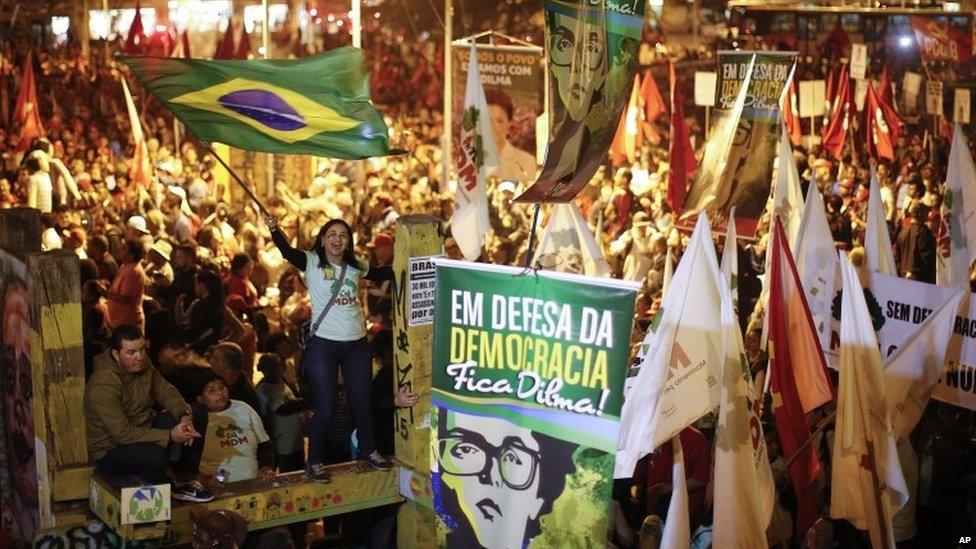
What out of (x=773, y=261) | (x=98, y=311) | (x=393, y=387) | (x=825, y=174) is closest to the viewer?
(x=393, y=387)

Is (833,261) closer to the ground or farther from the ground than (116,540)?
farther from the ground

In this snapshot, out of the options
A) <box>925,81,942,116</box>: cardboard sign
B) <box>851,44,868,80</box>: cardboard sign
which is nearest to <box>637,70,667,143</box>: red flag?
<box>851,44,868,80</box>: cardboard sign

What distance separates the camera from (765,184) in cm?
1376

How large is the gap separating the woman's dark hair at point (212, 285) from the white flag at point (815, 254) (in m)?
4.57

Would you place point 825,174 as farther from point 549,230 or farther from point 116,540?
point 116,540

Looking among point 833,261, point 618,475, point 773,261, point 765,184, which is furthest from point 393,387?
point 765,184

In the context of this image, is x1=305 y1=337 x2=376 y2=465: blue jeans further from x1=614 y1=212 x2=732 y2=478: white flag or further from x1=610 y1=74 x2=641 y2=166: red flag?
x1=610 y1=74 x2=641 y2=166: red flag

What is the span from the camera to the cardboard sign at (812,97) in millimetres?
26828

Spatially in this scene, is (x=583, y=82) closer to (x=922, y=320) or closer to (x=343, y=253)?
(x=343, y=253)

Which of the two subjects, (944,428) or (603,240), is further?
(603,240)

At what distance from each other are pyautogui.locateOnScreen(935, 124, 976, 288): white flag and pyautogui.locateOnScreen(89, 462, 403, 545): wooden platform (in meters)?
5.51

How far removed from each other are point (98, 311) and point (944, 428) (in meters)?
6.67

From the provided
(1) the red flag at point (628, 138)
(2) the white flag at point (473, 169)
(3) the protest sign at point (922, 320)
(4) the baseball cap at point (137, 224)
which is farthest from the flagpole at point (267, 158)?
(3) the protest sign at point (922, 320)

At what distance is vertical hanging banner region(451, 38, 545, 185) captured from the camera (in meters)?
17.3
